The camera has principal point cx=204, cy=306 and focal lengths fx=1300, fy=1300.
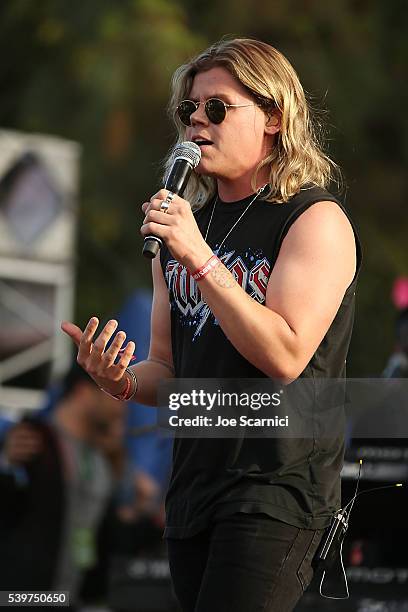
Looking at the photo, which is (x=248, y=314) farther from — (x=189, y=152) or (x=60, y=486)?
(x=60, y=486)

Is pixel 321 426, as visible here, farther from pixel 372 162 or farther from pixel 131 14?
pixel 372 162

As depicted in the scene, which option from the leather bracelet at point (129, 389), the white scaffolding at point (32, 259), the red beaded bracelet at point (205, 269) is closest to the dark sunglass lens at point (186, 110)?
the red beaded bracelet at point (205, 269)

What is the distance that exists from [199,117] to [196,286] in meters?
0.43

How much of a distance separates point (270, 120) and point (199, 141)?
19 cm

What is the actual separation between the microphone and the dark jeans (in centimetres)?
65

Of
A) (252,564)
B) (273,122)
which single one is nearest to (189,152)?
(273,122)

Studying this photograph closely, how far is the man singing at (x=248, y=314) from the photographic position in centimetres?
291

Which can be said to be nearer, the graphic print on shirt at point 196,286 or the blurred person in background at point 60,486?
the graphic print on shirt at point 196,286

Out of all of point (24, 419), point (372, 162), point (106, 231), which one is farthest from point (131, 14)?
point (24, 419)

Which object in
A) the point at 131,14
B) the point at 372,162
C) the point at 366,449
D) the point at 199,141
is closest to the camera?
the point at 199,141

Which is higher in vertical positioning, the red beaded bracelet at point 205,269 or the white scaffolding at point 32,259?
the white scaffolding at point 32,259

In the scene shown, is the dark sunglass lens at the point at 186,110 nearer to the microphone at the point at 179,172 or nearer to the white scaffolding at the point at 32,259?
the microphone at the point at 179,172

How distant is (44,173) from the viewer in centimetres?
841

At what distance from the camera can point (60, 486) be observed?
280 inches
